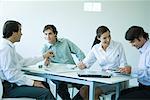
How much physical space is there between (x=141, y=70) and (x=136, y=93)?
23 centimetres

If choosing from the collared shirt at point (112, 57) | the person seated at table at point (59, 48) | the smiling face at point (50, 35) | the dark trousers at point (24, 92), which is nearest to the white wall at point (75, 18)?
the person seated at table at point (59, 48)

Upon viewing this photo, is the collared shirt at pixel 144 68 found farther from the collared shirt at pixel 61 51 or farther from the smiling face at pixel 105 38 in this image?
the collared shirt at pixel 61 51

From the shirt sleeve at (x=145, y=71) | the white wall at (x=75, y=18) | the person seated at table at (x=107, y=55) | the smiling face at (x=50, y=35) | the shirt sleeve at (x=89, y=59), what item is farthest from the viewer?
the white wall at (x=75, y=18)

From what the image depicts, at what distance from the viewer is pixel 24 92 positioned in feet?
8.09

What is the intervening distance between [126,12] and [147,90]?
2.05 metres

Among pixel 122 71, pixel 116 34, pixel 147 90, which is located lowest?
pixel 147 90

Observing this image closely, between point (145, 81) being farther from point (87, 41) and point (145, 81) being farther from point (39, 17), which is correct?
point (39, 17)

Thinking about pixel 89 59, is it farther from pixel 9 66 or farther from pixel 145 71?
pixel 9 66

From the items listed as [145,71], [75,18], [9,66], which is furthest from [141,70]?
[75,18]

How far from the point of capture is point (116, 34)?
4340mm

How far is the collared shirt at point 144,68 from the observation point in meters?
2.38

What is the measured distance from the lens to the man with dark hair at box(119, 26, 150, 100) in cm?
239

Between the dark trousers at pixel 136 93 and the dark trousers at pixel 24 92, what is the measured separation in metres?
0.69

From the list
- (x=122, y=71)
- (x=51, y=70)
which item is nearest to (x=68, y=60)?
(x=51, y=70)
